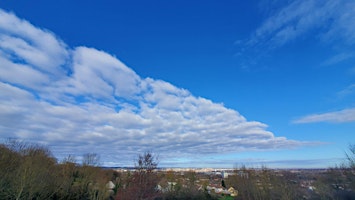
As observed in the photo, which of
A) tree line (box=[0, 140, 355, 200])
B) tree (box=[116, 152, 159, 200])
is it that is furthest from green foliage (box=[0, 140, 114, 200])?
tree (box=[116, 152, 159, 200])

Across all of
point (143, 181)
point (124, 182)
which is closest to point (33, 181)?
point (143, 181)

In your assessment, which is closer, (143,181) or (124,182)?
(143,181)

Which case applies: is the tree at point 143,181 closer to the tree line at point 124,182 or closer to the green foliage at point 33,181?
the tree line at point 124,182

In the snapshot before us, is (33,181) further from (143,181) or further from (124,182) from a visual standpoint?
(124,182)

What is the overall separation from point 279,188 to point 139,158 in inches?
822

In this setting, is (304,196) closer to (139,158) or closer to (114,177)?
(139,158)

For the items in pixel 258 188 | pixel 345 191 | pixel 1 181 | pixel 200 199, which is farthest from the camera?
pixel 200 199

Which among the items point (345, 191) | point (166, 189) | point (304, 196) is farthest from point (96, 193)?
point (345, 191)

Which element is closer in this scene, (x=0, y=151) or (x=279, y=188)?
(x=0, y=151)

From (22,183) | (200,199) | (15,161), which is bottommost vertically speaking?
(200,199)

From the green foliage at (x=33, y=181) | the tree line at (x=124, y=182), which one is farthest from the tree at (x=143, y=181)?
the green foliage at (x=33, y=181)

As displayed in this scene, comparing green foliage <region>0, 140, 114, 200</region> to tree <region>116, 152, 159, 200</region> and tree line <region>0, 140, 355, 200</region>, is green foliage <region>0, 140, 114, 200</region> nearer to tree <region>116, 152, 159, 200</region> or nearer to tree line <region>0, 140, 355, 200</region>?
tree line <region>0, 140, 355, 200</region>

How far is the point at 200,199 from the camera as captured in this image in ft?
172

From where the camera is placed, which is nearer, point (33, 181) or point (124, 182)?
point (33, 181)
